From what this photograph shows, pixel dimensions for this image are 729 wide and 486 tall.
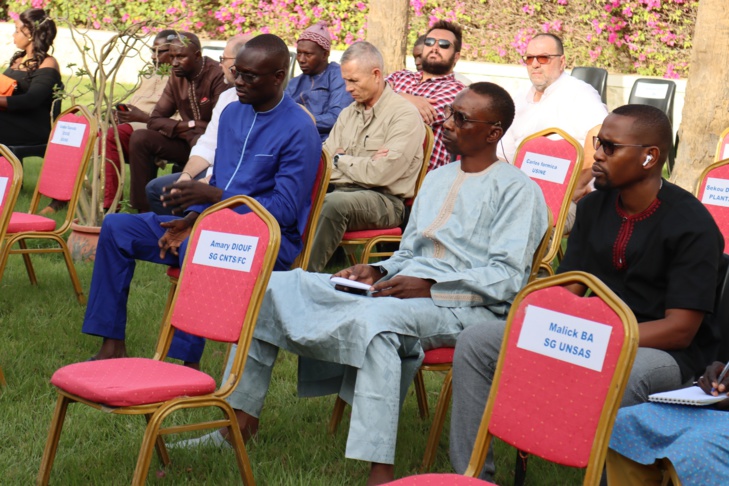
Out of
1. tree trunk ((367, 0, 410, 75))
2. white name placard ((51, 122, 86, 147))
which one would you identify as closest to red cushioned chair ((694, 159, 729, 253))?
white name placard ((51, 122, 86, 147))

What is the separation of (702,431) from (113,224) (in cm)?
303

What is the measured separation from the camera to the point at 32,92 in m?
8.34

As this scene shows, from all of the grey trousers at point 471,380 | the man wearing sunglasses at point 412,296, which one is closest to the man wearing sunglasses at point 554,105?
the man wearing sunglasses at point 412,296

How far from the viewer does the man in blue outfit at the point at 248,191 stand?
15.4 feet

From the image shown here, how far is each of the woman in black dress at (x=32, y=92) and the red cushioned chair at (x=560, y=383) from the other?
639 cm

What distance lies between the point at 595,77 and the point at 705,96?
3.97m

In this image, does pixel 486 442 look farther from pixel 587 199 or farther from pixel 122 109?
pixel 122 109

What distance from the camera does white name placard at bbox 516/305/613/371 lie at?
2617 millimetres

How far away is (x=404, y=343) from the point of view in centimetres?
360

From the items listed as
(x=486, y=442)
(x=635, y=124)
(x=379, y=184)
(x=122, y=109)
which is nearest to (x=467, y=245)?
(x=635, y=124)

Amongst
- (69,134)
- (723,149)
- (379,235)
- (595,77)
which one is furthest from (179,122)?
(595,77)

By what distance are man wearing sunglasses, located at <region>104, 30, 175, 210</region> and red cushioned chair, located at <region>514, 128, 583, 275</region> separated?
9.29 feet

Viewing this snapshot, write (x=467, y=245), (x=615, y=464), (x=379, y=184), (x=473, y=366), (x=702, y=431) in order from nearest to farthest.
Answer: (x=702, y=431)
(x=615, y=464)
(x=473, y=366)
(x=467, y=245)
(x=379, y=184)

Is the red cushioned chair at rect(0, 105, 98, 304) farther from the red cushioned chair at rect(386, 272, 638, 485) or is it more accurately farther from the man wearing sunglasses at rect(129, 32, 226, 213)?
the red cushioned chair at rect(386, 272, 638, 485)
